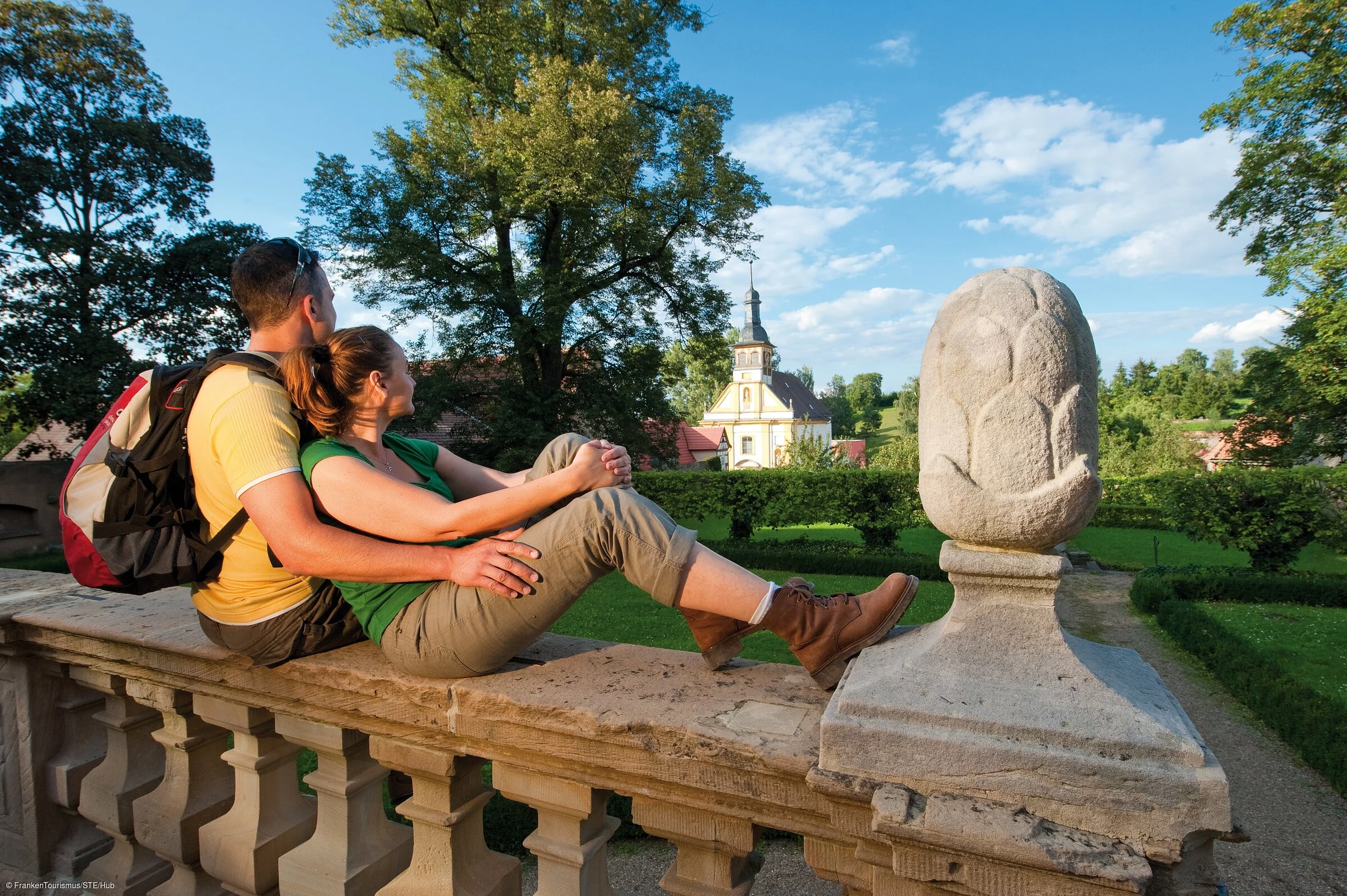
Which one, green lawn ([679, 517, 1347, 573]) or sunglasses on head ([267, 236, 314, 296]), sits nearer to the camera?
sunglasses on head ([267, 236, 314, 296])

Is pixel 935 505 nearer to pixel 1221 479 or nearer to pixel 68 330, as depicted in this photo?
pixel 1221 479

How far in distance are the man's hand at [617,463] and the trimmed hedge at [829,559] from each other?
34.9 ft

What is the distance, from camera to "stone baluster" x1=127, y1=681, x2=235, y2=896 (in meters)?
2.15

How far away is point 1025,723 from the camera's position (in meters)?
1.24

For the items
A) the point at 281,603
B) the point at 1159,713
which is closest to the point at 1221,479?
the point at 1159,713

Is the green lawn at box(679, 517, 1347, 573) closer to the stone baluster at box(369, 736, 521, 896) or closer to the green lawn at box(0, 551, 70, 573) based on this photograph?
the stone baluster at box(369, 736, 521, 896)

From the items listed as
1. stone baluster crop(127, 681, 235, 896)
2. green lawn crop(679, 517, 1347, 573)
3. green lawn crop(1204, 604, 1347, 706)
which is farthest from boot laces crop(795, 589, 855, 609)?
green lawn crop(679, 517, 1347, 573)

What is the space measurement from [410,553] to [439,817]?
2.20 ft

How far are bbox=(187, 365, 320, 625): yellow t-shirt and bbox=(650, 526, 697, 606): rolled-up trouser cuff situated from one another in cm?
99

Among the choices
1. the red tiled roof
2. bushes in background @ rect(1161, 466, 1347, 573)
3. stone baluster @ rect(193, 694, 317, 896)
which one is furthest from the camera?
the red tiled roof

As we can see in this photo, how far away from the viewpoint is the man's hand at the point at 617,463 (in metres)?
1.90

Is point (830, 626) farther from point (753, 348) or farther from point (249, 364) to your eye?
point (753, 348)

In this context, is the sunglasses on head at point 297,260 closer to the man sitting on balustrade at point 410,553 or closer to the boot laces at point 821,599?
the man sitting on balustrade at point 410,553

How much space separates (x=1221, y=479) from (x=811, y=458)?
14798mm
